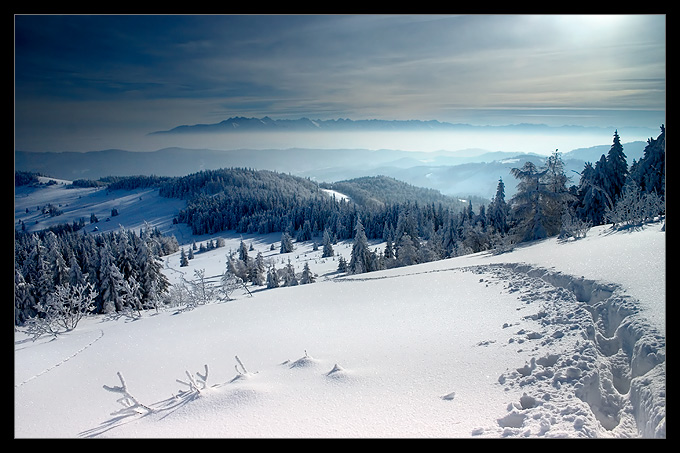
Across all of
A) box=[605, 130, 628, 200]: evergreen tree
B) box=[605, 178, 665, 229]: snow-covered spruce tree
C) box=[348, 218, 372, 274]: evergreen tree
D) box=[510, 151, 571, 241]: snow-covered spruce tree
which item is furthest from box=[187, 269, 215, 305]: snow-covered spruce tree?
box=[605, 130, 628, 200]: evergreen tree

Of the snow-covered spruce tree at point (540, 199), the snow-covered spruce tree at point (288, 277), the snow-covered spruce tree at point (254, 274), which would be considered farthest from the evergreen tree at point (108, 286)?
the snow-covered spruce tree at point (540, 199)

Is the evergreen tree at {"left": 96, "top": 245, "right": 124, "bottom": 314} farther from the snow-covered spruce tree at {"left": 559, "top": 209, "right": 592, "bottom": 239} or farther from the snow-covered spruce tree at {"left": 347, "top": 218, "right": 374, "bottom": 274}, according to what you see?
the snow-covered spruce tree at {"left": 559, "top": 209, "right": 592, "bottom": 239}

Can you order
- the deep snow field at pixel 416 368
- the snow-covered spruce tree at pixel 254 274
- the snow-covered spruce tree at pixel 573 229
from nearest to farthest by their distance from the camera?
1. the deep snow field at pixel 416 368
2. the snow-covered spruce tree at pixel 573 229
3. the snow-covered spruce tree at pixel 254 274

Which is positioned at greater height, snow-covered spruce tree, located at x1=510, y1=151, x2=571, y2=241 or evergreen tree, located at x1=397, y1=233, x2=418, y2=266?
snow-covered spruce tree, located at x1=510, y1=151, x2=571, y2=241

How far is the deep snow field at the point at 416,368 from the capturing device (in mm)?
3205

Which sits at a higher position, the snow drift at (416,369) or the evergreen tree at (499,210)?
the evergreen tree at (499,210)

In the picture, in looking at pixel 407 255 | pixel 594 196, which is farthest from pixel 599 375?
pixel 407 255

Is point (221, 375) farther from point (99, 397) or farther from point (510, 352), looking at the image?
point (510, 352)

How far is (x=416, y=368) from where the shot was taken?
14.0ft

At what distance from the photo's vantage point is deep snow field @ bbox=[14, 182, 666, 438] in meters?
3.21

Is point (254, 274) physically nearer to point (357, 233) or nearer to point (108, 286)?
point (357, 233)

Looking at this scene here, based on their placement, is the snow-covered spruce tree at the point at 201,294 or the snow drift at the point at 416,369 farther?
→ the snow-covered spruce tree at the point at 201,294

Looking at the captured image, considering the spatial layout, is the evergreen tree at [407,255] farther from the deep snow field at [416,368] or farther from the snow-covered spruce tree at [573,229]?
the deep snow field at [416,368]
